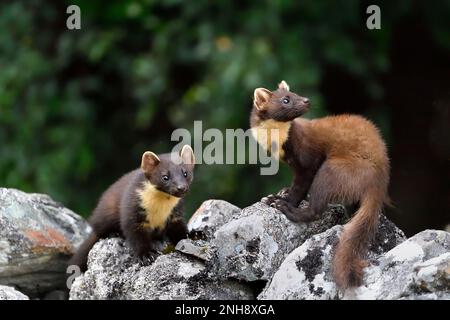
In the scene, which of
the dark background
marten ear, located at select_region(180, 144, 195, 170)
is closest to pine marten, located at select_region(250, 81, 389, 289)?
marten ear, located at select_region(180, 144, 195, 170)

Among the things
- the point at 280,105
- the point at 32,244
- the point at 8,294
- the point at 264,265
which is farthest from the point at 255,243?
the point at 32,244

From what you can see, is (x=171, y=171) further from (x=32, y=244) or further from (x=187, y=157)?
(x=32, y=244)

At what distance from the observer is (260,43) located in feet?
32.7

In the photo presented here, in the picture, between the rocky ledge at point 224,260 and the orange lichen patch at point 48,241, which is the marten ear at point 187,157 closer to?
the rocky ledge at point 224,260

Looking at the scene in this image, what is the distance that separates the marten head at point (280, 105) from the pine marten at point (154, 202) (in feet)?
2.22

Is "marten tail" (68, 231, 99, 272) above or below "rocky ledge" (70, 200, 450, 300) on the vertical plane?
below

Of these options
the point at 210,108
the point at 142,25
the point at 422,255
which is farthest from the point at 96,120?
the point at 422,255

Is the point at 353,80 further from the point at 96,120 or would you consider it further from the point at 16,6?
the point at 16,6

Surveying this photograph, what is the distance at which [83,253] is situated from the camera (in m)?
6.43

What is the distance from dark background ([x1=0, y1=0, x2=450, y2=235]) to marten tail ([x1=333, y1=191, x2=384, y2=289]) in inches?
159

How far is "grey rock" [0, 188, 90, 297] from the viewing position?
6.25 meters

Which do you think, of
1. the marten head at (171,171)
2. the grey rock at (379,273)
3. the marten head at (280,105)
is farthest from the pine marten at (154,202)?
the grey rock at (379,273)

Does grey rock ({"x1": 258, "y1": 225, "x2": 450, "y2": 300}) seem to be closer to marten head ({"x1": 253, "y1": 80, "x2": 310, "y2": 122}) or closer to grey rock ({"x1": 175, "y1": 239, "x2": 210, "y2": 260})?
grey rock ({"x1": 175, "y1": 239, "x2": 210, "y2": 260})

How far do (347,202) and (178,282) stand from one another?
1.19 meters
